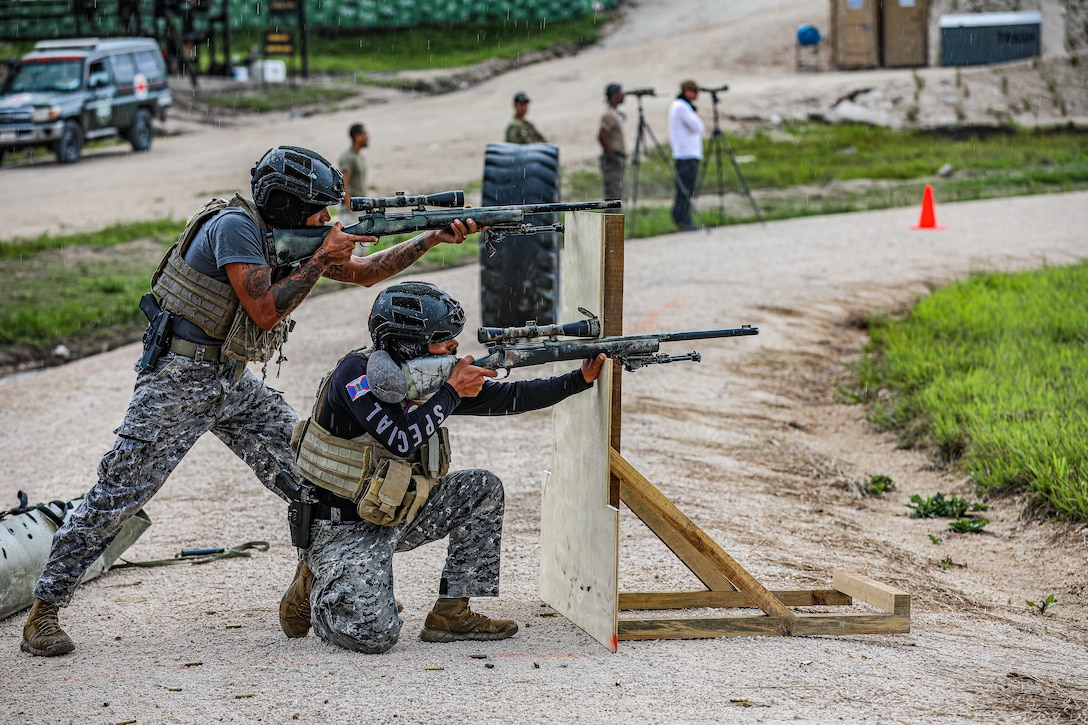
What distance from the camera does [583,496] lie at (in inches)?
185

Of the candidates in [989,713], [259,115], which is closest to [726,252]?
[989,713]

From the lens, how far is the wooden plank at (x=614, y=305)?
171 inches

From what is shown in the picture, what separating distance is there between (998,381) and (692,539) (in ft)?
15.2

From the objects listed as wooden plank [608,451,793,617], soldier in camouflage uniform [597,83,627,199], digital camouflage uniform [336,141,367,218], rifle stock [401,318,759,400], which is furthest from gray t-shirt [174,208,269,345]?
soldier in camouflage uniform [597,83,627,199]

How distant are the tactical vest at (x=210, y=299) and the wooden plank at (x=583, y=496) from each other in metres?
1.17

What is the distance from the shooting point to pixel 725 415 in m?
8.48

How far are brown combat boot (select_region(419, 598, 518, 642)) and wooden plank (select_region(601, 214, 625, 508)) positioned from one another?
660 mm

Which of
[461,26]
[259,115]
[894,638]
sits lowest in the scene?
[894,638]

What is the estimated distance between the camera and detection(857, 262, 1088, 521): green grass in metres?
6.98

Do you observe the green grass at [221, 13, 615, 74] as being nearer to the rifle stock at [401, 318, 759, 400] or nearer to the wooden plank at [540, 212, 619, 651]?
the wooden plank at [540, 212, 619, 651]

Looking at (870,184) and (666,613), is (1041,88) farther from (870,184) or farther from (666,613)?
(666,613)

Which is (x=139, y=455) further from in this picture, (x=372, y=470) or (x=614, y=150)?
(x=614, y=150)

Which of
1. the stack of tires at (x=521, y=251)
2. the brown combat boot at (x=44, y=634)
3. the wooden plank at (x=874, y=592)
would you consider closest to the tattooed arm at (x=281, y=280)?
the brown combat boot at (x=44, y=634)

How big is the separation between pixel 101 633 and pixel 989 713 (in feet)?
10.9
